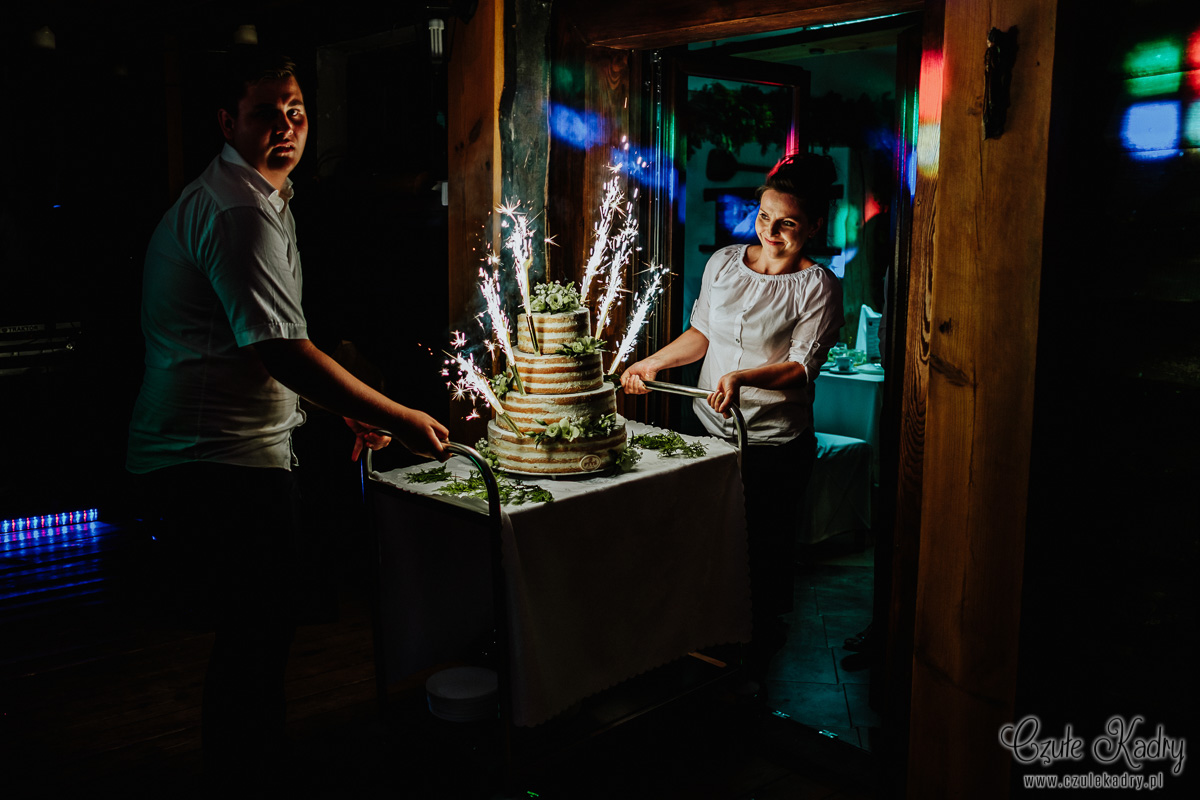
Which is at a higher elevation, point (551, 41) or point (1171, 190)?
point (551, 41)

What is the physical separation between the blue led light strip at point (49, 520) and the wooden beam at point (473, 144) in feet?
12.1

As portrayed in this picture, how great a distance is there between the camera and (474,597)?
3146 mm

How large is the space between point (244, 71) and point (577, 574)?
1774 mm

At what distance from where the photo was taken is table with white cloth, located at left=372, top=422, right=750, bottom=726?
2551mm

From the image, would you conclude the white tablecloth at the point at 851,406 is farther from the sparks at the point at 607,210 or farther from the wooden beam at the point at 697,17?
the wooden beam at the point at 697,17

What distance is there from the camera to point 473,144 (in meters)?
3.58

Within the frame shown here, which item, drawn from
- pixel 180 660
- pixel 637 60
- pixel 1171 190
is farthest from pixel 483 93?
pixel 180 660

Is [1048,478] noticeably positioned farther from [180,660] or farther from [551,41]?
[180,660]

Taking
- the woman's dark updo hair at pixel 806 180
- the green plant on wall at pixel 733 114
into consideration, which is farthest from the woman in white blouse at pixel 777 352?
the green plant on wall at pixel 733 114

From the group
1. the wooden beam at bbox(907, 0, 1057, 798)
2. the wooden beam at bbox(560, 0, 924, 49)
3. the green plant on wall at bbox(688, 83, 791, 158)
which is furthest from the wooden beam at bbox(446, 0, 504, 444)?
the green plant on wall at bbox(688, 83, 791, 158)

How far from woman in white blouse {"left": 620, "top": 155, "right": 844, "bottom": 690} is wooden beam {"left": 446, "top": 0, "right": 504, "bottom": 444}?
80 cm

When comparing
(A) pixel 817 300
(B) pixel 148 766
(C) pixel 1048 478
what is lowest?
(B) pixel 148 766

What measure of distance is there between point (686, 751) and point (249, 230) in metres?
2.28

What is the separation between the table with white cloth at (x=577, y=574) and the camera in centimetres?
255
